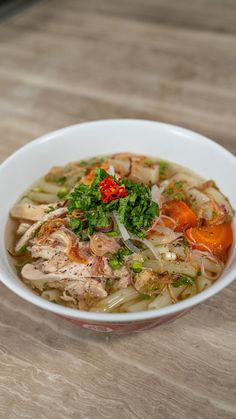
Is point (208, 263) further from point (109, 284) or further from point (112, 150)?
point (112, 150)

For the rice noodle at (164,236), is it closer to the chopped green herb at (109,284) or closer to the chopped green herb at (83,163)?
the chopped green herb at (109,284)

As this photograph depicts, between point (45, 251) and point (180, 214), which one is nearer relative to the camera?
point (45, 251)

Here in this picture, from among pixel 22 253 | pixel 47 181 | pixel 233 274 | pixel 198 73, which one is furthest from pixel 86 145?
pixel 198 73

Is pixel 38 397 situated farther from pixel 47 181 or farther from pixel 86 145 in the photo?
pixel 86 145

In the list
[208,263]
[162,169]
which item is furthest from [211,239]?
[162,169]

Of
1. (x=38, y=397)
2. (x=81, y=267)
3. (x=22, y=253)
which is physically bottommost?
(x=38, y=397)

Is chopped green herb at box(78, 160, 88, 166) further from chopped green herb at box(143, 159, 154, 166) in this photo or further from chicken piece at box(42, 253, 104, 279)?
chicken piece at box(42, 253, 104, 279)
